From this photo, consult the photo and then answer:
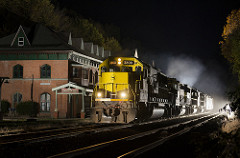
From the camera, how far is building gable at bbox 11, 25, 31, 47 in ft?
132

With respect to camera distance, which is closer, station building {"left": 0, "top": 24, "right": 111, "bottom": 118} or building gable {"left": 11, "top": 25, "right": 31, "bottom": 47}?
station building {"left": 0, "top": 24, "right": 111, "bottom": 118}

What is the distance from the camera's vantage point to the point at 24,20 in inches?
2387

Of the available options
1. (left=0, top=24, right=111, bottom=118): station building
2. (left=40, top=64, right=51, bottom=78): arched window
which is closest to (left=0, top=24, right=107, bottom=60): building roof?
(left=0, top=24, right=111, bottom=118): station building

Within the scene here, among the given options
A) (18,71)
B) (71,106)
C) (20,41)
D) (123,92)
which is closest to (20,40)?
(20,41)

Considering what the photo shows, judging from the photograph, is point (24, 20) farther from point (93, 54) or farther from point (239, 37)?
point (239, 37)

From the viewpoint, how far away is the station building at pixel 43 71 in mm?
38281

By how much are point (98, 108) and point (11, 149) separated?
11271mm

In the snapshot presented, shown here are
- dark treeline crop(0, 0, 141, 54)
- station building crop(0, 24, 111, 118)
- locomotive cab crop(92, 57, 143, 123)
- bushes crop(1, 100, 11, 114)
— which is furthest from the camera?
dark treeline crop(0, 0, 141, 54)

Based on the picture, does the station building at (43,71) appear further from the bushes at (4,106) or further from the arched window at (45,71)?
the bushes at (4,106)

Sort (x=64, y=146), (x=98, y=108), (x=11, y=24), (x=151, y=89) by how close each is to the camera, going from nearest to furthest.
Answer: (x=64, y=146) < (x=98, y=108) < (x=151, y=89) < (x=11, y=24)

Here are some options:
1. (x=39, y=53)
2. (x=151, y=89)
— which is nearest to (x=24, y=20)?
(x=39, y=53)

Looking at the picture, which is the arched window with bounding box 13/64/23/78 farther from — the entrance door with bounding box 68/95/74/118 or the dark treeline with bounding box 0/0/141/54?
the dark treeline with bounding box 0/0/141/54

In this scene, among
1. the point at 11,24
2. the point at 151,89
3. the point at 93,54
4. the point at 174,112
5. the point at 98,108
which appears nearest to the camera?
the point at 98,108

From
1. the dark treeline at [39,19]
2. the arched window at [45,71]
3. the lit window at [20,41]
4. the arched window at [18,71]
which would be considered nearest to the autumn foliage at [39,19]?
the dark treeline at [39,19]
